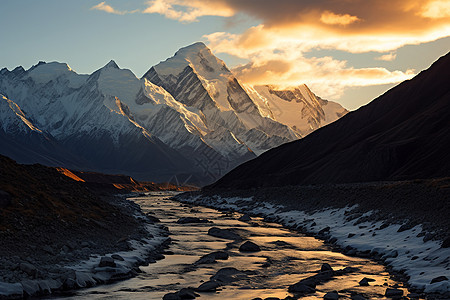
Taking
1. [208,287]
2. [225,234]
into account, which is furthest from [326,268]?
[225,234]

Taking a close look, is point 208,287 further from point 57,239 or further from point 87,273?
point 57,239

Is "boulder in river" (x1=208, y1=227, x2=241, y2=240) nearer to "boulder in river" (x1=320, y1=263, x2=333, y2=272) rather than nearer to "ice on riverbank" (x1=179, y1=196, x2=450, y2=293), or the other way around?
"ice on riverbank" (x1=179, y1=196, x2=450, y2=293)

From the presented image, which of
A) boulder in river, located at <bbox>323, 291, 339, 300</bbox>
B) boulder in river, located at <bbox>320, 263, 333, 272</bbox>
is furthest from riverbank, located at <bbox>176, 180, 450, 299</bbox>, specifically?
boulder in river, located at <bbox>323, 291, 339, 300</bbox>

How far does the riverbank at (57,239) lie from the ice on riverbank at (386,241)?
16.9m

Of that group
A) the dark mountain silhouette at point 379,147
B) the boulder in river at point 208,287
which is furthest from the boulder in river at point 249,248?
the dark mountain silhouette at point 379,147

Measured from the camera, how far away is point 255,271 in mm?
36594

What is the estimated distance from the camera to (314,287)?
31.1 meters

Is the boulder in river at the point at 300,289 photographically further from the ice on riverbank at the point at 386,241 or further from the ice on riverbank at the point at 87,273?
the ice on riverbank at the point at 87,273

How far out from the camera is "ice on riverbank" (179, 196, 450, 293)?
32.0 metres

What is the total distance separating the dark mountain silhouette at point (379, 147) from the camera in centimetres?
11006

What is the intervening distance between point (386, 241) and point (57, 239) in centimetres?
2591

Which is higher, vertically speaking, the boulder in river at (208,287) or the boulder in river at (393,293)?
the boulder in river at (208,287)

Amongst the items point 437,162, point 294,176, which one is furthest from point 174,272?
point 294,176

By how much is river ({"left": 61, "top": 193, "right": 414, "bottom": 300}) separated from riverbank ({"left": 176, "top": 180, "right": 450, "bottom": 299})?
1719mm
